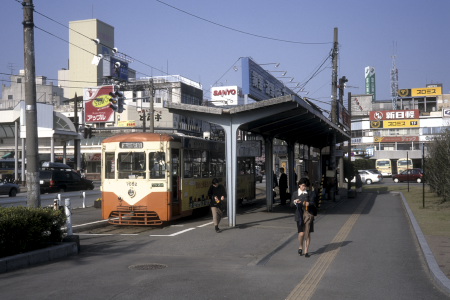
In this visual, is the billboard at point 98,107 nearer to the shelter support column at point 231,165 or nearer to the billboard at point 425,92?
the shelter support column at point 231,165

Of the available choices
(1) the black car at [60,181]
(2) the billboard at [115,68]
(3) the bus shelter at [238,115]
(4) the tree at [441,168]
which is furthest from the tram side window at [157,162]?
(2) the billboard at [115,68]

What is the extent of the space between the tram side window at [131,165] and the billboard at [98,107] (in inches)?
1797

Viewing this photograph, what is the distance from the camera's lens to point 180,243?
13250 millimetres

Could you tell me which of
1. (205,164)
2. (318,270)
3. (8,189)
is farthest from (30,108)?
(8,189)

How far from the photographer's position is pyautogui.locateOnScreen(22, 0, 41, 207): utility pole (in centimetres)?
1219

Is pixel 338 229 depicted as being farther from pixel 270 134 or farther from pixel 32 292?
pixel 32 292

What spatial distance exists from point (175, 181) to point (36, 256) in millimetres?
6928

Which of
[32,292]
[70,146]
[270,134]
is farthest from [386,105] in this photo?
[32,292]

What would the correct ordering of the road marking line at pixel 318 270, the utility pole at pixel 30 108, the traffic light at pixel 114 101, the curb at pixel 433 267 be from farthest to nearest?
the traffic light at pixel 114 101
the utility pole at pixel 30 108
the curb at pixel 433 267
the road marking line at pixel 318 270

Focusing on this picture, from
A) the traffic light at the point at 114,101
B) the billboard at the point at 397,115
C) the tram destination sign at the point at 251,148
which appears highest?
the billboard at the point at 397,115

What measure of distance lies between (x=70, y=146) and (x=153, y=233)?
64.5 m

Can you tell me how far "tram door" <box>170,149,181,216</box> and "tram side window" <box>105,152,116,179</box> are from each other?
189 centimetres

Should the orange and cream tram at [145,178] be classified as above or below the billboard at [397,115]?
below

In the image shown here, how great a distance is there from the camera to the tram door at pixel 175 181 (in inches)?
655
